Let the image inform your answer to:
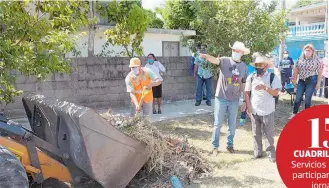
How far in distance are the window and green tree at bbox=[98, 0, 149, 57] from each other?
146 inches

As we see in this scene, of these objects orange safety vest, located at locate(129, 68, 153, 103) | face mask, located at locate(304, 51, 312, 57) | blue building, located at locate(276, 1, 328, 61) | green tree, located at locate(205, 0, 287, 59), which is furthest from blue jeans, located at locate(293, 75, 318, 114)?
blue building, located at locate(276, 1, 328, 61)

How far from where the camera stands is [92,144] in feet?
11.8

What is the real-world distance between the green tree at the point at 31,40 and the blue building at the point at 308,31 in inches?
666

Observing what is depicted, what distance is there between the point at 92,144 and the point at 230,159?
8.51 ft

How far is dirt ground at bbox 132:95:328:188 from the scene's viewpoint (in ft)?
14.7

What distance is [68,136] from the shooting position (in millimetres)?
3873

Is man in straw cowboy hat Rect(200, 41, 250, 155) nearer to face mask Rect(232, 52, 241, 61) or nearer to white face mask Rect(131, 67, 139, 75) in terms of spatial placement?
face mask Rect(232, 52, 241, 61)

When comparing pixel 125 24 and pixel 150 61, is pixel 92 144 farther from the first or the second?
pixel 125 24

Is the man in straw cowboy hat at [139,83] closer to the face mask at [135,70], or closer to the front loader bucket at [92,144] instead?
the face mask at [135,70]

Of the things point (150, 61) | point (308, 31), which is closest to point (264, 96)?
point (150, 61)

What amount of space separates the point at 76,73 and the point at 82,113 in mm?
5724

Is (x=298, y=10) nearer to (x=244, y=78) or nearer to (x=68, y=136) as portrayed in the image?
(x=244, y=78)

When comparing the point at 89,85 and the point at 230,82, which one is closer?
the point at 230,82

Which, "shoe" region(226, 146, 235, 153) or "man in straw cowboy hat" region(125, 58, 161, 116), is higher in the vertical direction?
"man in straw cowboy hat" region(125, 58, 161, 116)
